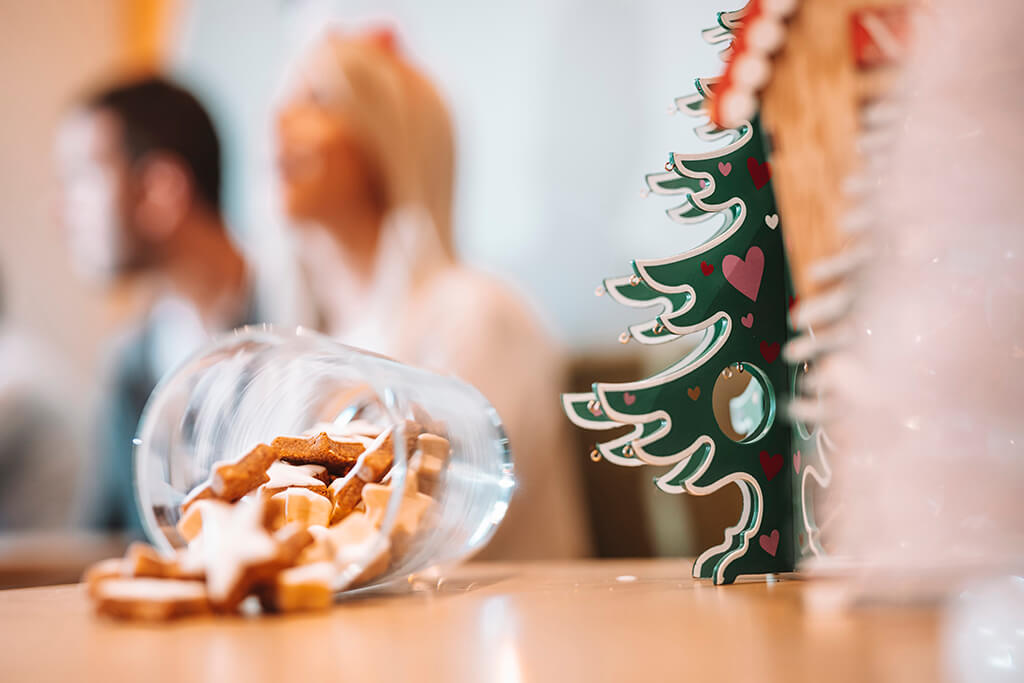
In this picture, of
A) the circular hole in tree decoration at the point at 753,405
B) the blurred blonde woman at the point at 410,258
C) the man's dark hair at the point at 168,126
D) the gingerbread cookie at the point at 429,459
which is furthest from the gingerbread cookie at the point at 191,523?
the man's dark hair at the point at 168,126

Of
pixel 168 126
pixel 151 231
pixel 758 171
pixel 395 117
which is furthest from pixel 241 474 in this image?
pixel 168 126

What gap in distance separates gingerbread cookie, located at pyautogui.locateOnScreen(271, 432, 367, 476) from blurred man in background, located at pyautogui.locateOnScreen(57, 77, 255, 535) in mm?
1621

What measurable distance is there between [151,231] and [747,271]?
1.93 meters

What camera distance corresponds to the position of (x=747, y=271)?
47 cm

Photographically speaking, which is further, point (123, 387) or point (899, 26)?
point (123, 387)

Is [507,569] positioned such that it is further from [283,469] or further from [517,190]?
[517,190]

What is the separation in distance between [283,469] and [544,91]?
1406 millimetres

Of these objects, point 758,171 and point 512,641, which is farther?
point 758,171

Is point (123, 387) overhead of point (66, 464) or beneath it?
overhead

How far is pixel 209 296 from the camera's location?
2088 mm

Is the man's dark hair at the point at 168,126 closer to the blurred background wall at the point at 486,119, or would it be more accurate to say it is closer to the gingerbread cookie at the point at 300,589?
the blurred background wall at the point at 486,119

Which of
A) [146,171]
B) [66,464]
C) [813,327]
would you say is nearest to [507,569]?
[813,327]

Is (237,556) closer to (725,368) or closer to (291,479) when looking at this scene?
(291,479)

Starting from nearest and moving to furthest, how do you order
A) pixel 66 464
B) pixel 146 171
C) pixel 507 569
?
pixel 507 569 < pixel 146 171 < pixel 66 464
